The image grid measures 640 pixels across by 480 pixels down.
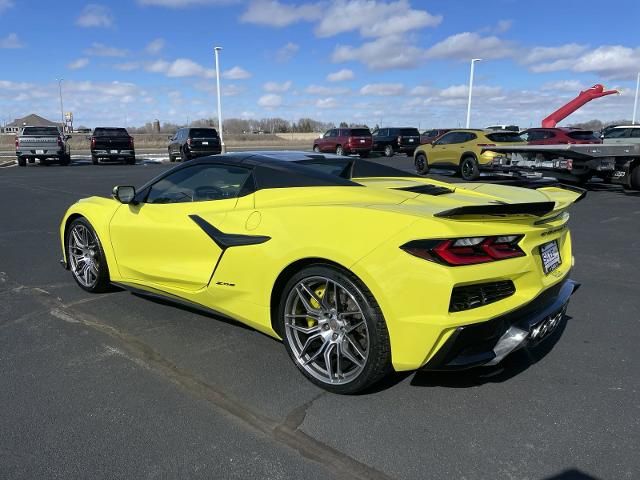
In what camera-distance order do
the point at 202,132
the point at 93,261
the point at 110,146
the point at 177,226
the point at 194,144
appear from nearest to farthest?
the point at 177,226 → the point at 93,261 → the point at 110,146 → the point at 194,144 → the point at 202,132

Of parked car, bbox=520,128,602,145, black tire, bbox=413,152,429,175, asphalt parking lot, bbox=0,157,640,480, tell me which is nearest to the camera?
asphalt parking lot, bbox=0,157,640,480

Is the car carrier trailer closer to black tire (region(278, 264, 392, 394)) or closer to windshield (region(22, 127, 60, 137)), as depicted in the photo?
black tire (region(278, 264, 392, 394))

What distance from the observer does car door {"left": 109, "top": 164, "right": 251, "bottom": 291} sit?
140 inches

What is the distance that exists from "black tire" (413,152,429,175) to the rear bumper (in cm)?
1600

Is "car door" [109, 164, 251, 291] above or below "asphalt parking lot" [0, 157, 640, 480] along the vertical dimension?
above

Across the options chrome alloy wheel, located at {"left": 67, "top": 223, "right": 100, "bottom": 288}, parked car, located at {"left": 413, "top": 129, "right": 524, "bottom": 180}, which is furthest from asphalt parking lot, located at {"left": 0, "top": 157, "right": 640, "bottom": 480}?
parked car, located at {"left": 413, "top": 129, "right": 524, "bottom": 180}

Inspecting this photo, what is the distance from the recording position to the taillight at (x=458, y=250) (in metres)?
2.53

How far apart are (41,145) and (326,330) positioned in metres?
23.6

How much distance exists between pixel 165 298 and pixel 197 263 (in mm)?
539

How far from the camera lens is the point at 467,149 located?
16.1m

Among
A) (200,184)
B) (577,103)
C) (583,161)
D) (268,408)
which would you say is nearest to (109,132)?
(583,161)

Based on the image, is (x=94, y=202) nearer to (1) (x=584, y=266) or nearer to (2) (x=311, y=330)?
(2) (x=311, y=330)

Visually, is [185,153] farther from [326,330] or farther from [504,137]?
[326,330]

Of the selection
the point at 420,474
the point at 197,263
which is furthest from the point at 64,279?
the point at 420,474
